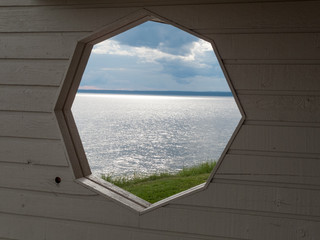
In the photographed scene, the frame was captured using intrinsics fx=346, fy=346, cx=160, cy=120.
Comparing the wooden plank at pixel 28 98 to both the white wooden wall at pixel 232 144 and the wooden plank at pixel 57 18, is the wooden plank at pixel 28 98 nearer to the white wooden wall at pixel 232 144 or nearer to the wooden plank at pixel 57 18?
the white wooden wall at pixel 232 144

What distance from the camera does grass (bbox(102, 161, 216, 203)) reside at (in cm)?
600

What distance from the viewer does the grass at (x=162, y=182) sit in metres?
6.00

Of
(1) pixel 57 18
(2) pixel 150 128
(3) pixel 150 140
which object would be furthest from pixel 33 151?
(2) pixel 150 128

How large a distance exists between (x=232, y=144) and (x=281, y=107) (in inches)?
9.4

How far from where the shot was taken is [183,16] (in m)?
1.44

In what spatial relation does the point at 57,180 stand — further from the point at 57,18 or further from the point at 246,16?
the point at 246,16

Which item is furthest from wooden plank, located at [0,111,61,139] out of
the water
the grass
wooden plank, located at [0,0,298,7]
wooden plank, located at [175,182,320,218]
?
the water

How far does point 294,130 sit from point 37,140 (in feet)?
3.78

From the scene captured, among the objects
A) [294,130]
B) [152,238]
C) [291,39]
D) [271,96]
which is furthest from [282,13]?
[152,238]

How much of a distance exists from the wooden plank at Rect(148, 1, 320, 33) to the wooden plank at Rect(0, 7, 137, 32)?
21 cm

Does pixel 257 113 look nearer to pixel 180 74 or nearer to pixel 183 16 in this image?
pixel 183 16

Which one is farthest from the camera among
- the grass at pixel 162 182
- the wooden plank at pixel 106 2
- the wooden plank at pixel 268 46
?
the grass at pixel 162 182

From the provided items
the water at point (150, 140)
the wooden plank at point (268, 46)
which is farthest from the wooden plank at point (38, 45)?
the water at point (150, 140)

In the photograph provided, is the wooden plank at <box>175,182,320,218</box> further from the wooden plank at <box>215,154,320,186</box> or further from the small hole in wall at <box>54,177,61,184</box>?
the small hole in wall at <box>54,177,61,184</box>
